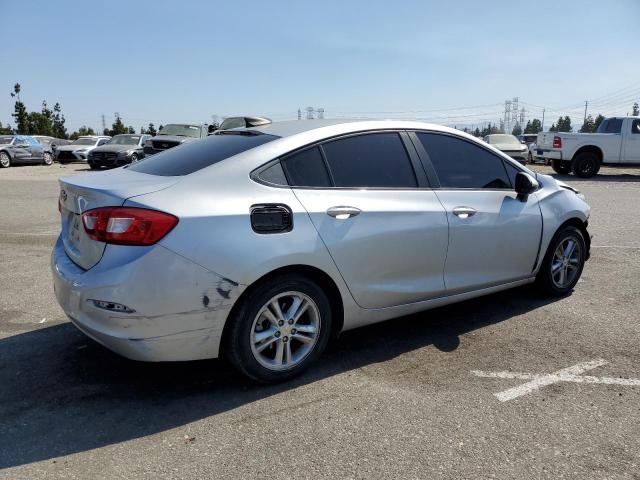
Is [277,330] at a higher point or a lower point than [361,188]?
lower

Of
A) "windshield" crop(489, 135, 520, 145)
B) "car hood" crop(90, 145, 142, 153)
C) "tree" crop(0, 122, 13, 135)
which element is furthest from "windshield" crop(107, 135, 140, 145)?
"tree" crop(0, 122, 13, 135)

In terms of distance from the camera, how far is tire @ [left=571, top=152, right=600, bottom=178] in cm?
1903

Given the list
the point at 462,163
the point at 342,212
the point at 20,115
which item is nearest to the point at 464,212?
the point at 462,163

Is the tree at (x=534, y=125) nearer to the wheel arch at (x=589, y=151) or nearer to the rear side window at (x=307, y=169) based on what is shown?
the wheel arch at (x=589, y=151)

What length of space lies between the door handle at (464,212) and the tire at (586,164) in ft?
56.5

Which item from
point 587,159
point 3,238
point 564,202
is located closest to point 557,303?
point 564,202

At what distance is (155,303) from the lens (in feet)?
9.32

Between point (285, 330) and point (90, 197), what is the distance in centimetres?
138

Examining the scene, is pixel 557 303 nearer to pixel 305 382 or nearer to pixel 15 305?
pixel 305 382

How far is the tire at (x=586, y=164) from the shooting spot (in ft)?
62.4

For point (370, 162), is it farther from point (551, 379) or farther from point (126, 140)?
point (126, 140)

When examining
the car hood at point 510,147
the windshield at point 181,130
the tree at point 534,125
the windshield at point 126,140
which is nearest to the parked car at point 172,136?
the windshield at point 181,130

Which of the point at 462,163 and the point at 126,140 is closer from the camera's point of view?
the point at 462,163

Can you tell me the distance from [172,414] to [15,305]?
2517 mm
